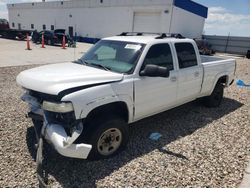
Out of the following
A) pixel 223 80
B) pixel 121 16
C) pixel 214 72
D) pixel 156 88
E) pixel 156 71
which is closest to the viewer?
pixel 156 71

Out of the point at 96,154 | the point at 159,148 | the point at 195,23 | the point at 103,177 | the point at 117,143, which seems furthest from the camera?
the point at 195,23

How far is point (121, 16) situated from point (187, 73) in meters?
29.3

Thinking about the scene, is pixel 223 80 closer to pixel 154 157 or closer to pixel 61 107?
pixel 154 157

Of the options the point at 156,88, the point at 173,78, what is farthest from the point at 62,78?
the point at 173,78

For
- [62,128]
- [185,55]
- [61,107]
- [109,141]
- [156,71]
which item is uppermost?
[185,55]

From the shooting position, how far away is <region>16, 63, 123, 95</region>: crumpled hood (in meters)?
3.03

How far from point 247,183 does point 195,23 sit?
3378 centimetres

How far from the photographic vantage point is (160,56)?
14.0 feet

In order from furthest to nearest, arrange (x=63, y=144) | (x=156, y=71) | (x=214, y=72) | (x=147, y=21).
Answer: (x=147, y=21) → (x=214, y=72) → (x=156, y=71) → (x=63, y=144)

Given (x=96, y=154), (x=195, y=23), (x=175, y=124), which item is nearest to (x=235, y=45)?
(x=195, y=23)

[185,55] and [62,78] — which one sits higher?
[185,55]

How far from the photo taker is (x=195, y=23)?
33.6m

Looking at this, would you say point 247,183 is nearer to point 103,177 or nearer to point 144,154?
point 144,154

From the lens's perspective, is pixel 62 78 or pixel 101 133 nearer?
pixel 62 78
